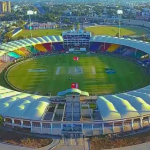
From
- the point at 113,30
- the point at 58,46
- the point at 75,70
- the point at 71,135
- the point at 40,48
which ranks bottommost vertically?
the point at 71,135

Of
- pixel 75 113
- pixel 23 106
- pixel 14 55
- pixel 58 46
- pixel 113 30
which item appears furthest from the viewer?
pixel 113 30

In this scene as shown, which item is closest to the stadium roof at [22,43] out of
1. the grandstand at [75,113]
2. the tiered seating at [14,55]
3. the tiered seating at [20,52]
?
the tiered seating at [14,55]

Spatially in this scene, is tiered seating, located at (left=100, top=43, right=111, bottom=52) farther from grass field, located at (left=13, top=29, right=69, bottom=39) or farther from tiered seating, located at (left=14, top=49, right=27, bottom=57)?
grass field, located at (left=13, top=29, right=69, bottom=39)

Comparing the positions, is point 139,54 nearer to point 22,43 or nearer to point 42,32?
point 22,43

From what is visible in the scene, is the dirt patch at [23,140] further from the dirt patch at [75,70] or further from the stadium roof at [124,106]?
the dirt patch at [75,70]

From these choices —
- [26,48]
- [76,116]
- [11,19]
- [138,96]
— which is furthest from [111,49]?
[11,19]

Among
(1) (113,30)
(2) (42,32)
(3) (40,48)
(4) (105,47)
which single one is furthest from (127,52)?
(2) (42,32)
